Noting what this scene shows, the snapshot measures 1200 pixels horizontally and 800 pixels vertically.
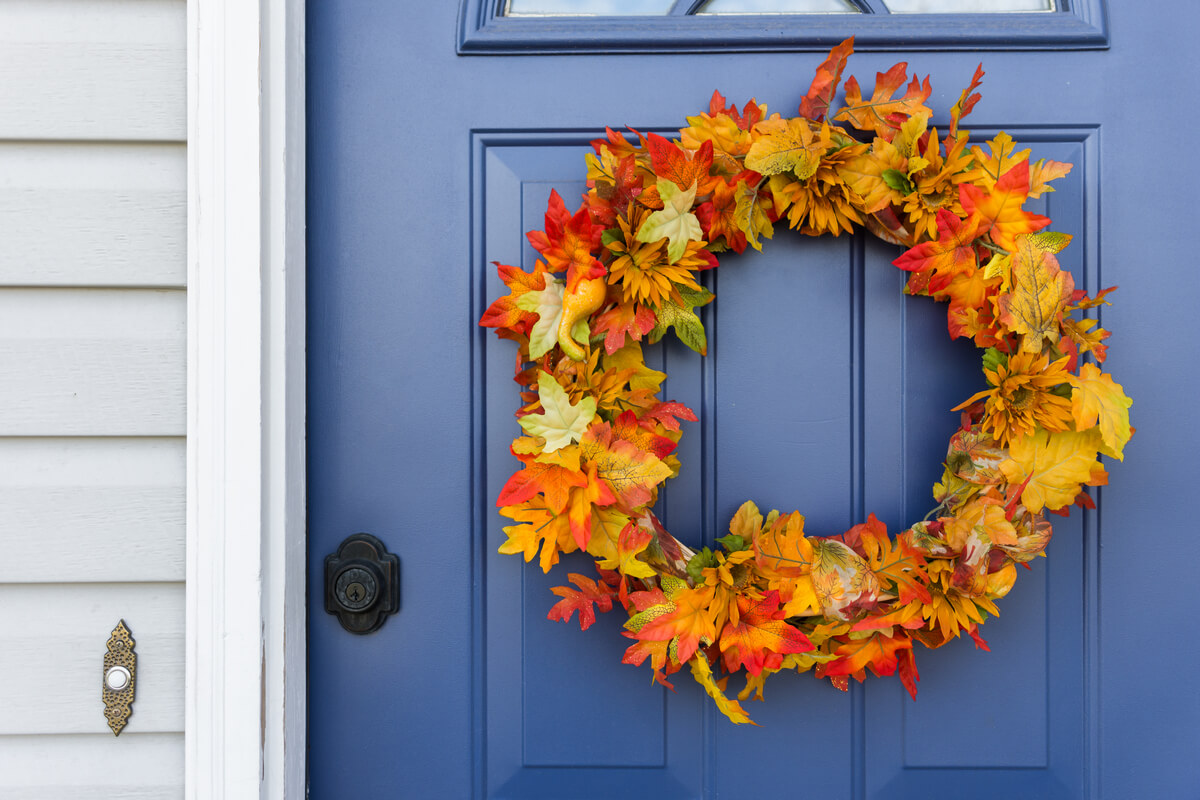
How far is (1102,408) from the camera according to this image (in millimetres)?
762

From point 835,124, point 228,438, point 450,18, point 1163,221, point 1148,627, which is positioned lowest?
point 1148,627

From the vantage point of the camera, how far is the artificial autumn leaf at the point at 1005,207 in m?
0.78

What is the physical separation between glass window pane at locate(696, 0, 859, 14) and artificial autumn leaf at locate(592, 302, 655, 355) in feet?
1.38

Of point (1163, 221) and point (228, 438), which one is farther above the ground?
point (1163, 221)

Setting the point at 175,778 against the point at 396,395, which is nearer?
the point at 175,778

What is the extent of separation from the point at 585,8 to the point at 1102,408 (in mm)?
774

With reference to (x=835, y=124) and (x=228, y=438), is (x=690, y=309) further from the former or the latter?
(x=228, y=438)

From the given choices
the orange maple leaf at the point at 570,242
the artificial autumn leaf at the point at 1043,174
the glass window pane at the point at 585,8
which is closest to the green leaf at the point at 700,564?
the orange maple leaf at the point at 570,242

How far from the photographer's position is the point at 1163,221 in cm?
88

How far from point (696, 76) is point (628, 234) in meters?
0.25

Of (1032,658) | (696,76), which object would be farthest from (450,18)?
(1032,658)

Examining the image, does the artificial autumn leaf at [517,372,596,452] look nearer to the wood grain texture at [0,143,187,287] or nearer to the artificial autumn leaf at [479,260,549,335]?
the artificial autumn leaf at [479,260,549,335]

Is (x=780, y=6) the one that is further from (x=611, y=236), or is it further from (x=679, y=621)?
(x=679, y=621)

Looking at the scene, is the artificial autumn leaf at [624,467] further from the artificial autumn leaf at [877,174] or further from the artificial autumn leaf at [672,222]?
the artificial autumn leaf at [877,174]
